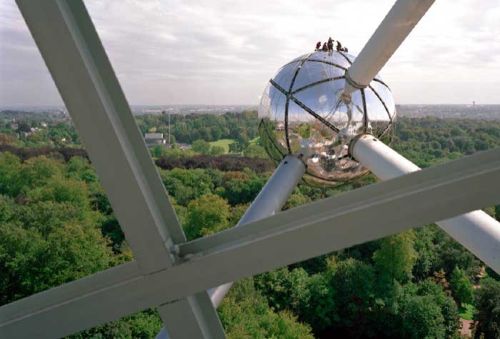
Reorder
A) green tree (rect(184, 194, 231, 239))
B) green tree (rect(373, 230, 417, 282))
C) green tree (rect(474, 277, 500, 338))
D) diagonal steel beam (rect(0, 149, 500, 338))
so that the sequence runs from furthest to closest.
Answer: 1. green tree (rect(184, 194, 231, 239))
2. green tree (rect(373, 230, 417, 282))
3. green tree (rect(474, 277, 500, 338))
4. diagonal steel beam (rect(0, 149, 500, 338))

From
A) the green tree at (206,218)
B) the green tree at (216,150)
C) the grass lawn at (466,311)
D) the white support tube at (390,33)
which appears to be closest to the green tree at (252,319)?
the green tree at (206,218)

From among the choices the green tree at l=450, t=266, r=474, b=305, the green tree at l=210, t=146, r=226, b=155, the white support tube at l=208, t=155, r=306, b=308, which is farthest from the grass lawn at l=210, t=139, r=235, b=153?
the white support tube at l=208, t=155, r=306, b=308

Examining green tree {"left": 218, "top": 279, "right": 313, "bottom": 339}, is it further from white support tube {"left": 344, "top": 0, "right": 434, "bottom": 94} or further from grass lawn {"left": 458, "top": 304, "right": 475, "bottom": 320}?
white support tube {"left": 344, "top": 0, "right": 434, "bottom": 94}

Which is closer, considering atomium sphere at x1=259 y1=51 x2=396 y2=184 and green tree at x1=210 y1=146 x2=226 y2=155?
atomium sphere at x1=259 y1=51 x2=396 y2=184

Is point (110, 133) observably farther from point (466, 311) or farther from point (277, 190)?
point (466, 311)

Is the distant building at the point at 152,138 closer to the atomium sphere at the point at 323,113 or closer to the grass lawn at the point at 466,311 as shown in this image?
the atomium sphere at the point at 323,113

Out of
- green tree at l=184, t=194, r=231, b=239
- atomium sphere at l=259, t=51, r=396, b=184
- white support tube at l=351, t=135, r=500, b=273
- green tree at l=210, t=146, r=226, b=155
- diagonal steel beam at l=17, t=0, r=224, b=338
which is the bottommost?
white support tube at l=351, t=135, r=500, b=273
